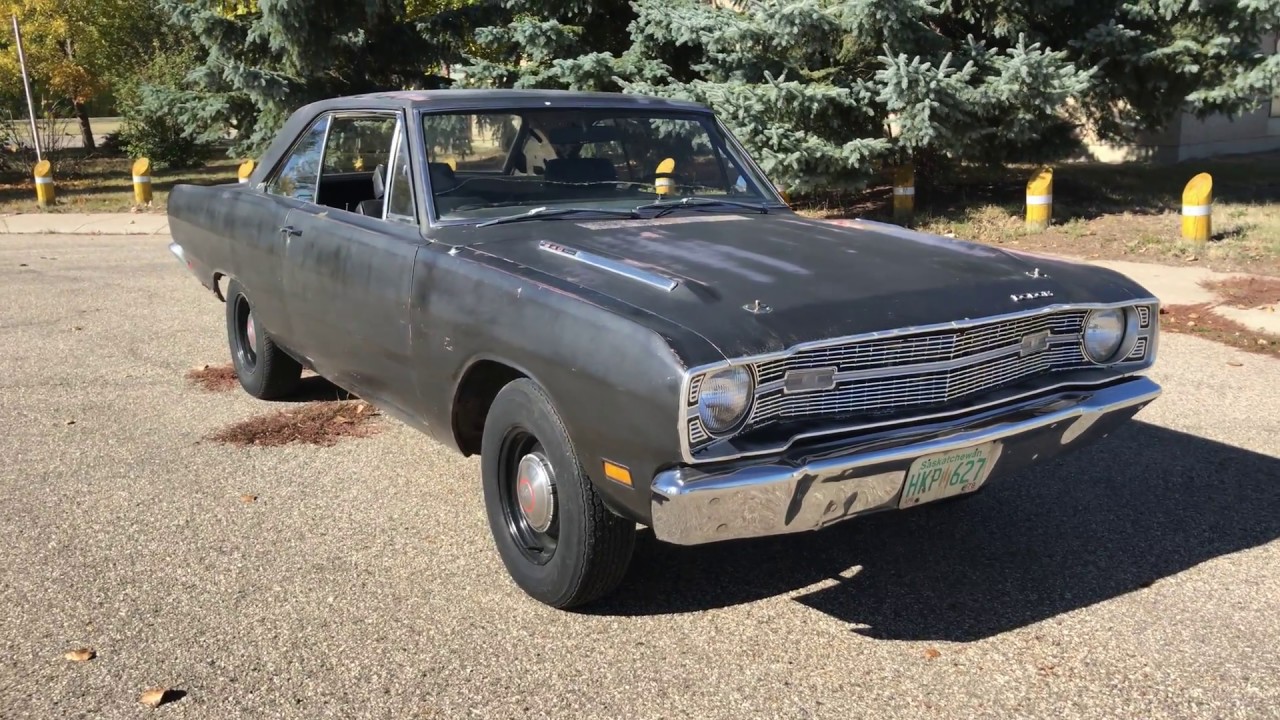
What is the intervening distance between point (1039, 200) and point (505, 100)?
352 inches

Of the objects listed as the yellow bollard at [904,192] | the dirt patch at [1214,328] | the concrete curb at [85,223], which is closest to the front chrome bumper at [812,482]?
the dirt patch at [1214,328]

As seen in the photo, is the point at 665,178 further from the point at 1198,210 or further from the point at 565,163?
the point at 1198,210

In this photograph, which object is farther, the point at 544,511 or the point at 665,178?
the point at 665,178

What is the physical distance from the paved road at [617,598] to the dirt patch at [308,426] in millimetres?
169

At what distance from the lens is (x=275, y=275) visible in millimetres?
5395

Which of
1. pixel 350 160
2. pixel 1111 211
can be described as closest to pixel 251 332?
pixel 350 160

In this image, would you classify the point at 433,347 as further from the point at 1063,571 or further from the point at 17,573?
the point at 1063,571

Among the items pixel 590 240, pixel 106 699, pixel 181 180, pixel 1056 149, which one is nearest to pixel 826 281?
pixel 590 240

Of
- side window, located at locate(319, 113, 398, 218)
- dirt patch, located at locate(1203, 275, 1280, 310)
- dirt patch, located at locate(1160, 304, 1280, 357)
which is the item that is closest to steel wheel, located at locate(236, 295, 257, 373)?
side window, located at locate(319, 113, 398, 218)

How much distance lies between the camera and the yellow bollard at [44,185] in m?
17.5

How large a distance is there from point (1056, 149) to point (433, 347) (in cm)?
1065

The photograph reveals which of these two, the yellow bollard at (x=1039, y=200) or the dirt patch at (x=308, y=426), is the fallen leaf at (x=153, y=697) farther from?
the yellow bollard at (x=1039, y=200)

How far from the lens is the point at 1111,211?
13.2 m

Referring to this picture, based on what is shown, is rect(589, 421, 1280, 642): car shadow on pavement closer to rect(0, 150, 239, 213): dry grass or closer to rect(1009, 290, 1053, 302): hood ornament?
rect(1009, 290, 1053, 302): hood ornament
